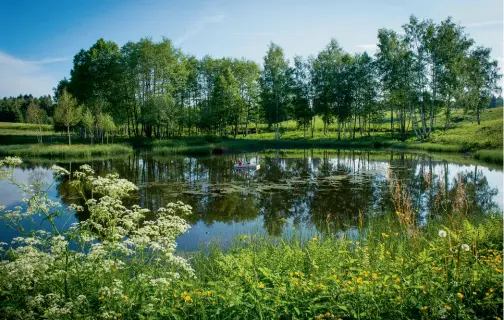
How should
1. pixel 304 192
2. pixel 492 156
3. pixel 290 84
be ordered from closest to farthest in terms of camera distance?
pixel 304 192, pixel 492 156, pixel 290 84

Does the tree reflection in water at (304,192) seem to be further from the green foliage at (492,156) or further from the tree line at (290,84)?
the tree line at (290,84)

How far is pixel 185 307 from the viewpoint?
4555 mm

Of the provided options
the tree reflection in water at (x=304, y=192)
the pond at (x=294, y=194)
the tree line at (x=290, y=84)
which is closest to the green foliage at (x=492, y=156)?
the pond at (x=294, y=194)

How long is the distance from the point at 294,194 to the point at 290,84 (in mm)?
49522

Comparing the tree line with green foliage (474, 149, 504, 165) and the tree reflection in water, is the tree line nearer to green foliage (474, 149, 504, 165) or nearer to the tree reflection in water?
green foliage (474, 149, 504, 165)

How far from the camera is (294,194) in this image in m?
18.4

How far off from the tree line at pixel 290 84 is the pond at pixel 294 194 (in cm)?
2197

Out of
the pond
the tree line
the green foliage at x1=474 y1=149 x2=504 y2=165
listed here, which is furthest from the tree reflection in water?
the tree line

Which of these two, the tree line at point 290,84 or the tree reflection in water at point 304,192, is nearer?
the tree reflection in water at point 304,192

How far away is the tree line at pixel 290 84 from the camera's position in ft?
152

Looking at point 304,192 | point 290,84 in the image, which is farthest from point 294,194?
point 290,84

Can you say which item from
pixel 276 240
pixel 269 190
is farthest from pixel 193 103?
pixel 276 240

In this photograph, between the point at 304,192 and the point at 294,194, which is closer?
the point at 294,194

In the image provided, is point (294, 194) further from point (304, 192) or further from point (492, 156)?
point (492, 156)
